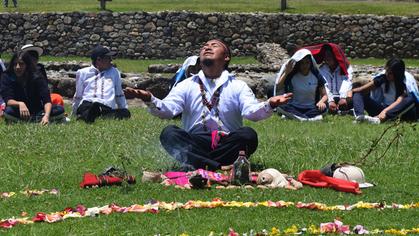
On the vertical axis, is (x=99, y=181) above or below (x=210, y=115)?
below

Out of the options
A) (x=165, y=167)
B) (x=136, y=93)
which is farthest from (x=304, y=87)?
(x=136, y=93)

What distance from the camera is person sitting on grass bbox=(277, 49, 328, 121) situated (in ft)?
44.3

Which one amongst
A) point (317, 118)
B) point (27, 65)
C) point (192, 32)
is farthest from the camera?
point (192, 32)

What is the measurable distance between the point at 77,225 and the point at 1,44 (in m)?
25.0

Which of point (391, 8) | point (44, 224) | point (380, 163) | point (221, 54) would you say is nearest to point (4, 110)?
point (221, 54)

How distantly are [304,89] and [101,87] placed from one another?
3223mm

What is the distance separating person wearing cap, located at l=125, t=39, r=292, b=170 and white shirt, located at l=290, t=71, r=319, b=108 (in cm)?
534

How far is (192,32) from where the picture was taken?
30078 millimetres

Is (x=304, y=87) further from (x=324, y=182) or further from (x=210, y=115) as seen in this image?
(x=324, y=182)

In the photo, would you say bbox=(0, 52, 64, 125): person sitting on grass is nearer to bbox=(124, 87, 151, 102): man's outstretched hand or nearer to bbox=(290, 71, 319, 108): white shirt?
bbox=(290, 71, 319, 108): white shirt

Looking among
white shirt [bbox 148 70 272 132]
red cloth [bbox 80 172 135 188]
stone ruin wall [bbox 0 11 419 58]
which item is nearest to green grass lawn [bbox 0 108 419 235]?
red cloth [bbox 80 172 135 188]

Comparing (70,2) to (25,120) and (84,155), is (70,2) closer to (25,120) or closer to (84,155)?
(25,120)

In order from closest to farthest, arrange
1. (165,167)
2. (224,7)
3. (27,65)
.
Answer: (165,167), (27,65), (224,7)

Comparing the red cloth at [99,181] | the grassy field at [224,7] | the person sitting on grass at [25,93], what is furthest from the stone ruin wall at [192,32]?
the red cloth at [99,181]
